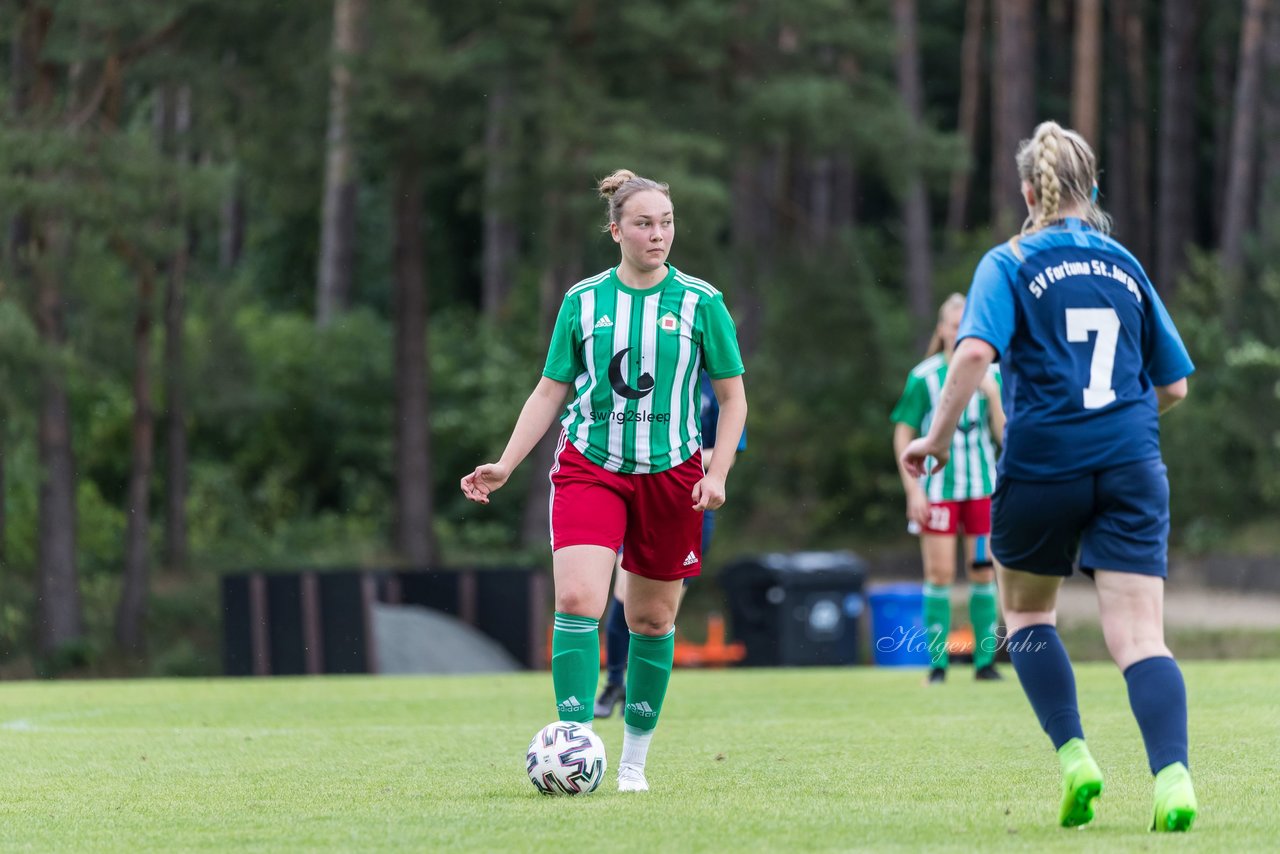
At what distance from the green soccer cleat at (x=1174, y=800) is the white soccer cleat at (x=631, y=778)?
5.93 feet

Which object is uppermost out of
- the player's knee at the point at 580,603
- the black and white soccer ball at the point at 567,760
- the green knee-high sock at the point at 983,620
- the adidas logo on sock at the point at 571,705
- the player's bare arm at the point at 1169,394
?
the player's bare arm at the point at 1169,394

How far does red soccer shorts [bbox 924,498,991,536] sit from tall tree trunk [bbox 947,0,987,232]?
2909 cm

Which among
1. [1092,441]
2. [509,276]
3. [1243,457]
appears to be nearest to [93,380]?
[509,276]

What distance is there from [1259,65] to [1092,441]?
1037 inches

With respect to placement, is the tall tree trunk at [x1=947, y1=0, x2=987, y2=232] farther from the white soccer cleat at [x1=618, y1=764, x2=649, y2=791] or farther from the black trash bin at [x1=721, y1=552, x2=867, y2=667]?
the white soccer cleat at [x1=618, y1=764, x2=649, y2=791]

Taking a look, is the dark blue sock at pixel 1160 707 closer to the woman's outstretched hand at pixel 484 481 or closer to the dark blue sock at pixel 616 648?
the woman's outstretched hand at pixel 484 481

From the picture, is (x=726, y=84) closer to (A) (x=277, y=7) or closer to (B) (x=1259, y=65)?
(A) (x=277, y=7)

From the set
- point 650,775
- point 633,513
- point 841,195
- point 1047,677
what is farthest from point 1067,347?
point 841,195

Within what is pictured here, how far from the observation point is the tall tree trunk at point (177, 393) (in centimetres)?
2605

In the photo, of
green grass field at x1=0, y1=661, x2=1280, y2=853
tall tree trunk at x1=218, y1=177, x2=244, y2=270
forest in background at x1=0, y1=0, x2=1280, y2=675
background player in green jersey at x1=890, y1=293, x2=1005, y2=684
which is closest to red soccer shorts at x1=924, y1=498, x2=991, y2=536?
background player in green jersey at x1=890, y1=293, x2=1005, y2=684

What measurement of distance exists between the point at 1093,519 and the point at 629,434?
1559 mm

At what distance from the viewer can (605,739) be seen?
8023 mm

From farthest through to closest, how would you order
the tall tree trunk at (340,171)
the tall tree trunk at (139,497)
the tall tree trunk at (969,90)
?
the tall tree trunk at (969,90) → the tall tree trunk at (139,497) → the tall tree trunk at (340,171)

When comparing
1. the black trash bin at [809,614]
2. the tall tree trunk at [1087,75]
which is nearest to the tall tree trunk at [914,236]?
the tall tree trunk at [1087,75]
